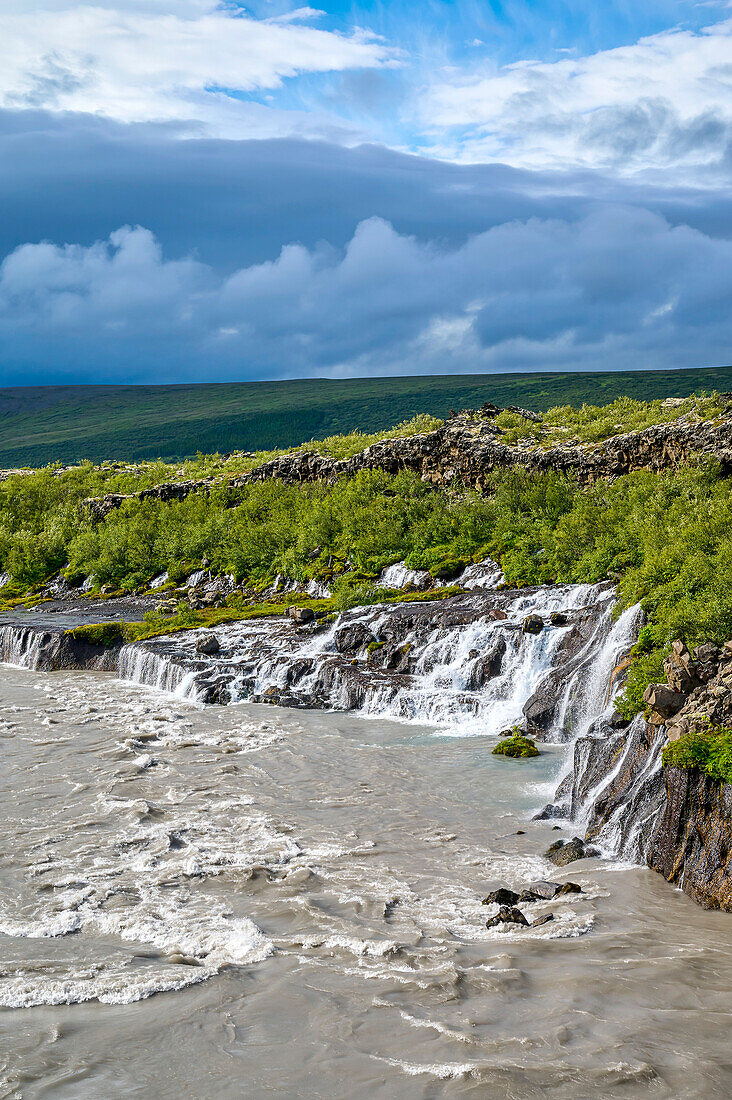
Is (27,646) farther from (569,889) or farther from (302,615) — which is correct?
(569,889)

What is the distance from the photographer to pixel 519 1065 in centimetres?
959

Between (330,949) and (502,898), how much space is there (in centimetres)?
321

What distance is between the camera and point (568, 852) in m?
16.1

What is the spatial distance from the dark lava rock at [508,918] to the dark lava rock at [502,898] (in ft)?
1.67

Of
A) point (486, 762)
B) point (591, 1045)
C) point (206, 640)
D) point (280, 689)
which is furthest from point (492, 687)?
point (591, 1045)

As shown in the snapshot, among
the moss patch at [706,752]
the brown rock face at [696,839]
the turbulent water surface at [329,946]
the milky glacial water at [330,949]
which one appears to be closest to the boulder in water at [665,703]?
the moss patch at [706,752]

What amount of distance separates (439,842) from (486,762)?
20.0ft

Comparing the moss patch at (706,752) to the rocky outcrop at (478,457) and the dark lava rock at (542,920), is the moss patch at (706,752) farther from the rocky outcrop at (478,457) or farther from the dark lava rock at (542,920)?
the rocky outcrop at (478,457)

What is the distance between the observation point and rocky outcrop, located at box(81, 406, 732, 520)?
45562 millimetres

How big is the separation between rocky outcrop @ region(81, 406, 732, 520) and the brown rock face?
30.9 metres

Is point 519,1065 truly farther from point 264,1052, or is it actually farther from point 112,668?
point 112,668

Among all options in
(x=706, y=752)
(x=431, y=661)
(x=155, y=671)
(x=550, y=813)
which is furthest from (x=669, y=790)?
(x=155, y=671)

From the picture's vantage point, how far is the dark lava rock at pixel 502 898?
14023mm

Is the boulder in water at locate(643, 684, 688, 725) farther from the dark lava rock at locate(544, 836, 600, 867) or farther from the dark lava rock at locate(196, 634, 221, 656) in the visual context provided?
the dark lava rock at locate(196, 634, 221, 656)
